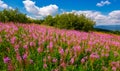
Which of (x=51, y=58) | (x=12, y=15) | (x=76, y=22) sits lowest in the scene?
(x=51, y=58)

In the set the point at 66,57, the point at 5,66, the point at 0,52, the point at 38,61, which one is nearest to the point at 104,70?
the point at 66,57

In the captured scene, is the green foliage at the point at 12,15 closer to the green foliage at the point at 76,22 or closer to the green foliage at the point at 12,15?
the green foliage at the point at 12,15

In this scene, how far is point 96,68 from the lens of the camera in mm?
6660

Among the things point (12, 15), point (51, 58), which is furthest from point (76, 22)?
point (51, 58)

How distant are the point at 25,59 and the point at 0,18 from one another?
1394cm

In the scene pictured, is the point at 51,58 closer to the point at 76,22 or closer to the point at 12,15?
the point at 76,22

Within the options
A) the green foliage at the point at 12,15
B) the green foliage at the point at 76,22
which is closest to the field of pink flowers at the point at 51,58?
the green foliage at the point at 76,22

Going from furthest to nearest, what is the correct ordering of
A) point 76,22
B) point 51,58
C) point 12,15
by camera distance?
point 12,15 < point 76,22 < point 51,58

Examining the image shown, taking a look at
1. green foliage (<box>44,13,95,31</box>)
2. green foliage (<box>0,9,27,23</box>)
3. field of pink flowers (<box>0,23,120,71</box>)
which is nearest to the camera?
field of pink flowers (<box>0,23,120,71</box>)

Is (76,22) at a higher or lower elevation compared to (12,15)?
lower

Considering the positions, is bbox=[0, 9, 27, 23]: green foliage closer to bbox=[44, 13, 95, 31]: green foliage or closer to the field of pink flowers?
bbox=[44, 13, 95, 31]: green foliage

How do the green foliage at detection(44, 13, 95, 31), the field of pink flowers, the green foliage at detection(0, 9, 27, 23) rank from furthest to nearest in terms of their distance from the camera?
the green foliage at detection(0, 9, 27, 23), the green foliage at detection(44, 13, 95, 31), the field of pink flowers

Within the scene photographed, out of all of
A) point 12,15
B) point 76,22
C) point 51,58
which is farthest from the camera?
point 12,15

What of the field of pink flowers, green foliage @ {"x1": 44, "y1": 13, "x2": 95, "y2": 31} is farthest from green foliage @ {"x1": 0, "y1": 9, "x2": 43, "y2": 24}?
the field of pink flowers
